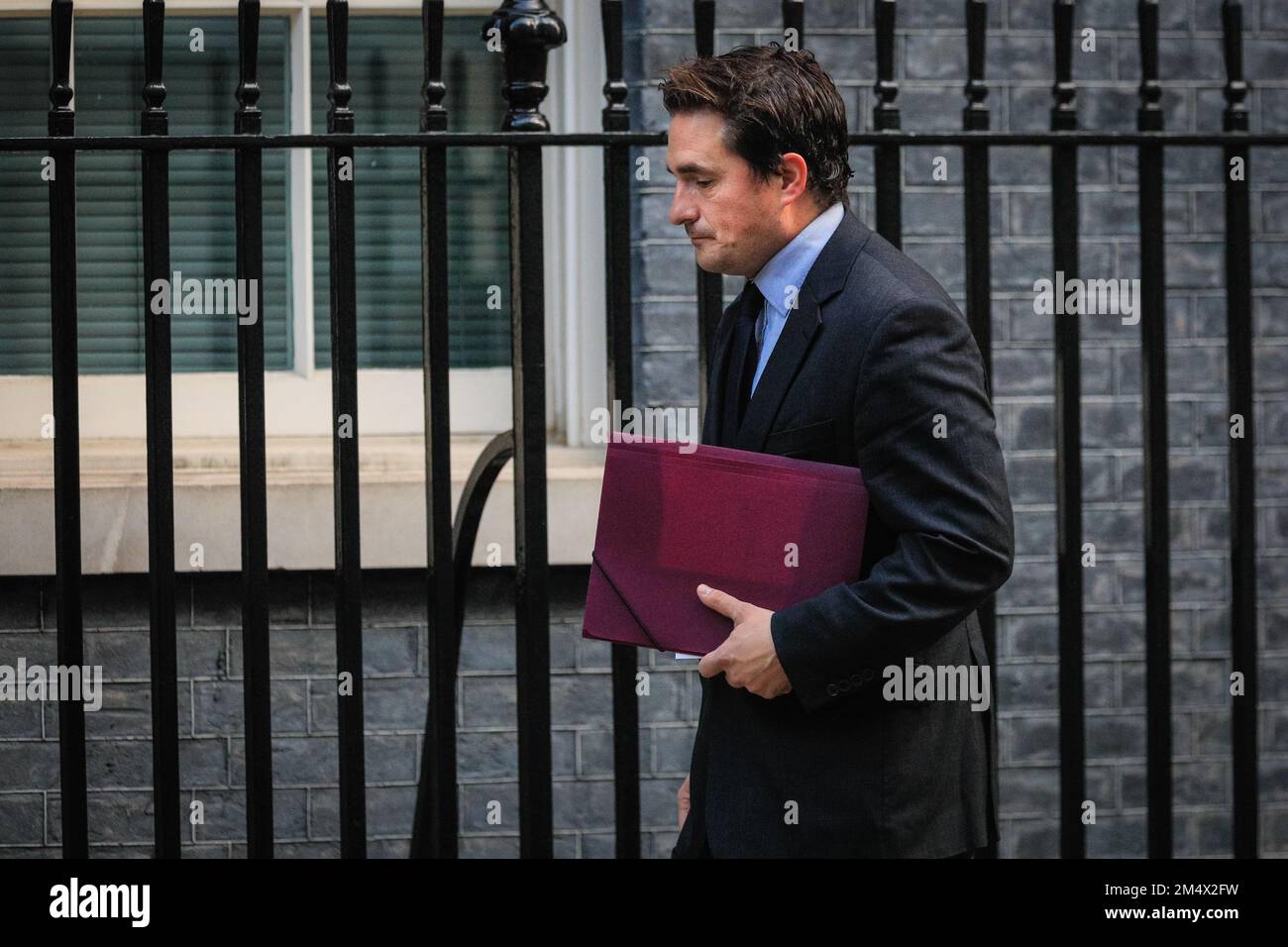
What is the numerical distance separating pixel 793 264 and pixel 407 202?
2.22 m

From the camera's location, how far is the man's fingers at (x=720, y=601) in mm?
2062

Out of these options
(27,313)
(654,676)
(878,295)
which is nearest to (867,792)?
(878,295)

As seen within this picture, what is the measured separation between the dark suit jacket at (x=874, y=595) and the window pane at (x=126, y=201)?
228 cm

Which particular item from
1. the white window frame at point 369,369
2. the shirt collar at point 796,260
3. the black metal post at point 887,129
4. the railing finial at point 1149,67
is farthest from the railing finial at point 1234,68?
the white window frame at point 369,369

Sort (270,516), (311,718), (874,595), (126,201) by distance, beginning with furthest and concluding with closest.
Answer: (126,201)
(311,718)
(270,516)
(874,595)

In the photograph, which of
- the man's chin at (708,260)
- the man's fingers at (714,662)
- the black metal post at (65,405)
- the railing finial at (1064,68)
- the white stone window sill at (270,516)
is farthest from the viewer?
the white stone window sill at (270,516)

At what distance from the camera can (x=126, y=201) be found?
4.10 m

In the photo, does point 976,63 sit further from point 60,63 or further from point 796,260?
point 60,63

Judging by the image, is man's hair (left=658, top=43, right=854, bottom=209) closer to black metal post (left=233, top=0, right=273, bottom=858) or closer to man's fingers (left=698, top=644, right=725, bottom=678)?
man's fingers (left=698, top=644, right=725, bottom=678)

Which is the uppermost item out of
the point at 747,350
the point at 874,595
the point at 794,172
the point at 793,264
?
the point at 794,172

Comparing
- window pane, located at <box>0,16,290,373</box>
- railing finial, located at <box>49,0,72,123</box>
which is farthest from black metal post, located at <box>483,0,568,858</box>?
window pane, located at <box>0,16,290,373</box>

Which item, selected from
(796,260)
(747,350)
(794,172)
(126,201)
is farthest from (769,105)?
(126,201)

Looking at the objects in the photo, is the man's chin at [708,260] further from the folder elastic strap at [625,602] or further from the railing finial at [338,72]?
the railing finial at [338,72]

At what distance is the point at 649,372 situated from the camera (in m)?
3.93
